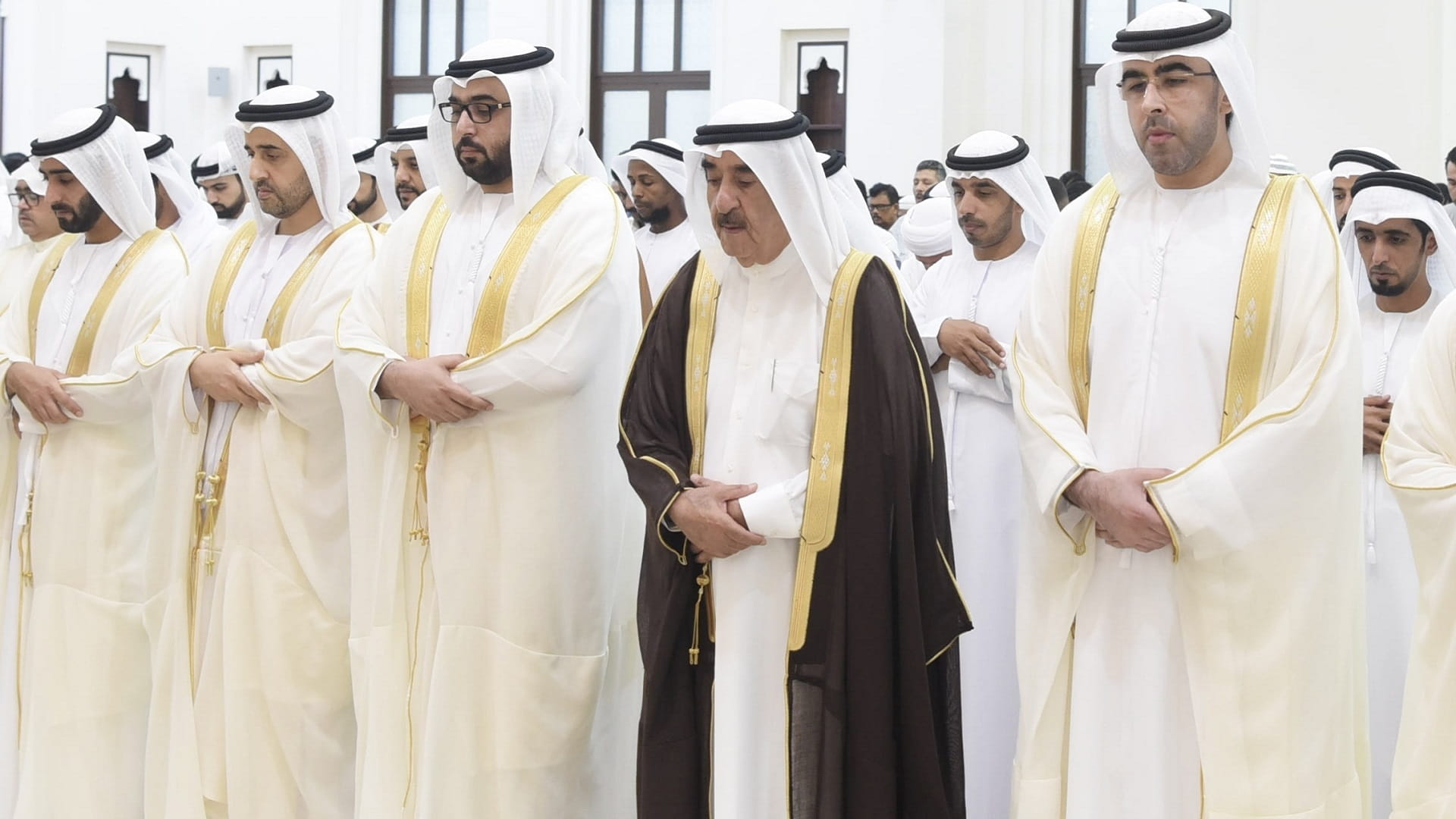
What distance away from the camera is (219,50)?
49.0 ft

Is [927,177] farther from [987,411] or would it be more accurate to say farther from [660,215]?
[987,411]

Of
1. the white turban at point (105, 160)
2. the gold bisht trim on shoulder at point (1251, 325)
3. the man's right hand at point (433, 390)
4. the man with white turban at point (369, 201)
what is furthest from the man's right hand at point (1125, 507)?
the man with white turban at point (369, 201)

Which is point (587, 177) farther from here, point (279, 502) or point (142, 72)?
point (142, 72)

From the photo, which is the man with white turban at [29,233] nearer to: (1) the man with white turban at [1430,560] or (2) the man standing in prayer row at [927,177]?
(1) the man with white turban at [1430,560]

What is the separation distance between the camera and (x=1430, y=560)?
11.1 ft

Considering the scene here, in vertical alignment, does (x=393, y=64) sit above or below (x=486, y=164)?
above

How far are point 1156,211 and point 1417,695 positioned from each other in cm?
119

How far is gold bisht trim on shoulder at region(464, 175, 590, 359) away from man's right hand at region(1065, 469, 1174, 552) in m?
1.55

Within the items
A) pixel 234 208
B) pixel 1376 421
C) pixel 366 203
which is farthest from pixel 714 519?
pixel 234 208

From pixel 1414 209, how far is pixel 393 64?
458 inches

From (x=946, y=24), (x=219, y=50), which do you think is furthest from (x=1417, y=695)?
(x=219, y=50)

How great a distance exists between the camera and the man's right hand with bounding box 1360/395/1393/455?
3992mm

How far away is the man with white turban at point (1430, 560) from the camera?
131 inches

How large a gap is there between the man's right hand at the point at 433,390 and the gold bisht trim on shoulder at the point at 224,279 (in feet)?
2.71
